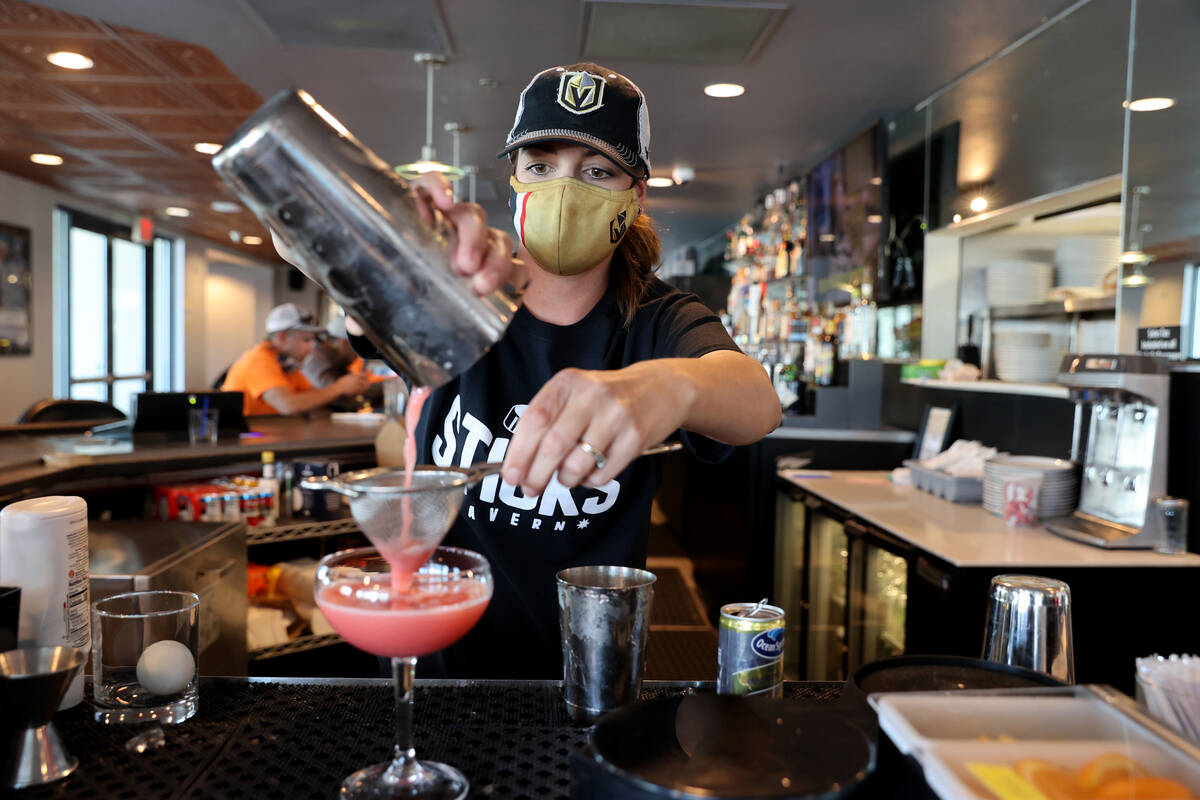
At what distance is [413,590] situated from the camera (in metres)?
0.95

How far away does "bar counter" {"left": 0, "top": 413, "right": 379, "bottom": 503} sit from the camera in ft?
8.20

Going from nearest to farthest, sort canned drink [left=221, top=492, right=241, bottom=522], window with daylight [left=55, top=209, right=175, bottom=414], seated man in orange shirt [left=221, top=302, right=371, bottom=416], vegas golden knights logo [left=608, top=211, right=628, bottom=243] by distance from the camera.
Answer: vegas golden knights logo [left=608, top=211, right=628, bottom=243] < canned drink [left=221, top=492, right=241, bottom=522] < seated man in orange shirt [left=221, top=302, right=371, bottom=416] < window with daylight [left=55, top=209, right=175, bottom=414]

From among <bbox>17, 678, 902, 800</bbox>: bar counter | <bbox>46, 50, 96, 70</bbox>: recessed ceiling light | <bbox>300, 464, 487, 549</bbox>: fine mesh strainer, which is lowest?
<bbox>17, 678, 902, 800</bbox>: bar counter

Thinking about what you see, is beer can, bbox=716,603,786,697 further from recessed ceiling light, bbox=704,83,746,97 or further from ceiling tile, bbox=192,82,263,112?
ceiling tile, bbox=192,82,263,112

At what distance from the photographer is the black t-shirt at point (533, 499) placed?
4.74 feet

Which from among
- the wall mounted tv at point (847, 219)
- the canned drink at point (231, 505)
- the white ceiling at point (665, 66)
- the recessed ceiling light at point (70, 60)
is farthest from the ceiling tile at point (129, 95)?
the wall mounted tv at point (847, 219)

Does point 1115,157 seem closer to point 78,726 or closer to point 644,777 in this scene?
point 644,777

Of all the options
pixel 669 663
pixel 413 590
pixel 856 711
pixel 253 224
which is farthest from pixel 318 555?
pixel 253 224

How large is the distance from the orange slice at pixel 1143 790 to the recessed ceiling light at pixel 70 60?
16.8 feet

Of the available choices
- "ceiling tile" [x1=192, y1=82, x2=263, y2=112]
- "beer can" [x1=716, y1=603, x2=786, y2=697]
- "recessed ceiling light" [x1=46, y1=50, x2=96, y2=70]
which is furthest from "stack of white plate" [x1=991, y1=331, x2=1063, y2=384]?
"recessed ceiling light" [x1=46, y1=50, x2=96, y2=70]

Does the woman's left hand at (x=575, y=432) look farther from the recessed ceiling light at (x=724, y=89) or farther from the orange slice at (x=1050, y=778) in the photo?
the recessed ceiling light at (x=724, y=89)

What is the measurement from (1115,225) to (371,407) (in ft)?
15.3

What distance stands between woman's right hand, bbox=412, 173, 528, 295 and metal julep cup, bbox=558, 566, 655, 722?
14.0 inches

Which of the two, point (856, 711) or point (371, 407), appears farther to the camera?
point (371, 407)
